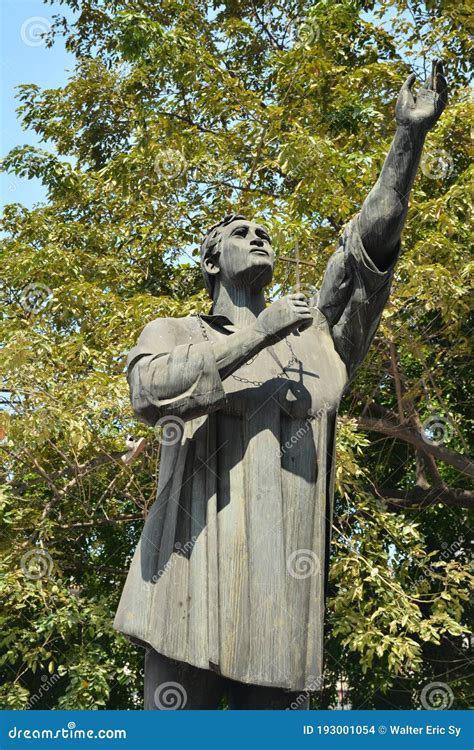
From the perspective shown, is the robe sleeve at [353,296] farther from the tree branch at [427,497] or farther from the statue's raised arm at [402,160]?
the tree branch at [427,497]

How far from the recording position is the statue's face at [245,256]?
13.6 ft

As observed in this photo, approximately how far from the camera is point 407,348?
38.5ft

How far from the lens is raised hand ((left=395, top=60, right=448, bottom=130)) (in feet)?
12.5

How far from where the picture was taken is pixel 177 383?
12.1 feet

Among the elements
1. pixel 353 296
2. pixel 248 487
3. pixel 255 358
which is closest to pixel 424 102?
pixel 353 296

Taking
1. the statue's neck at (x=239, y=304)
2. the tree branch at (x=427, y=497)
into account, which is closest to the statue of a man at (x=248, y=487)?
the statue's neck at (x=239, y=304)

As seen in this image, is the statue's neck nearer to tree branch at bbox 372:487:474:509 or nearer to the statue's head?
the statue's head

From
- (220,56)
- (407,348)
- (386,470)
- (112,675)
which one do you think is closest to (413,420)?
(407,348)

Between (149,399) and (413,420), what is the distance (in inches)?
340

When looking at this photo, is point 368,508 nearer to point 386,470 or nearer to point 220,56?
point 386,470

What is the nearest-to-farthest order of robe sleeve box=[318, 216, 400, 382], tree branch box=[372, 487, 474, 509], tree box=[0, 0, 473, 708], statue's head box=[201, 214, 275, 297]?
1. robe sleeve box=[318, 216, 400, 382]
2. statue's head box=[201, 214, 275, 297]
3. tree box=[0, 0, 473, 708]
4. tree branch box=[372, 487, 474, 509]

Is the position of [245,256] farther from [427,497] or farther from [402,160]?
[427,497]

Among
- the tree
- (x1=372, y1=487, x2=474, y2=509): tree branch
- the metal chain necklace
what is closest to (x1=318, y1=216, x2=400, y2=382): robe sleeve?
the metal chain necklace

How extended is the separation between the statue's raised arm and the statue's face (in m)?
0.39
